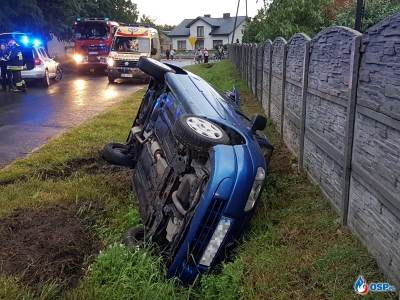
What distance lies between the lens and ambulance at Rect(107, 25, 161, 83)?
67.2 feet

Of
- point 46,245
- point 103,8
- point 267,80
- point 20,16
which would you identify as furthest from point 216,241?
point 103,8

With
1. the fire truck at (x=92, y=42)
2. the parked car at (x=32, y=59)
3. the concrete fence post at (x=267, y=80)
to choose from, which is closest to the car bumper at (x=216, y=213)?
the concrete fence post at (x=267, y=80)

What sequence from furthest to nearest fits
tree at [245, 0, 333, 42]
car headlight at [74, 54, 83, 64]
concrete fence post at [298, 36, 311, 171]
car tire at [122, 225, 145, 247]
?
car headlight at [74, 54, 83, 64], tree at [245, 0, 333, 42], concrete fence post at [298, 36, 311, 171], car tire at [122, 225, 145, 247]

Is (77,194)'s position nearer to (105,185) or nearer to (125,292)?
(105,185)

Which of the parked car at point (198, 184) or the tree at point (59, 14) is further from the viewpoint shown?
the tree at point (59, 14)

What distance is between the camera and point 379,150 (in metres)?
3.01

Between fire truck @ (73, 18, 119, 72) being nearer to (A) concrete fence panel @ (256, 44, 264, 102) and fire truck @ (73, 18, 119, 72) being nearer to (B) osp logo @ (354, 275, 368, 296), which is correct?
(A) concrete fence panel @ (256, 44, 264, 102)

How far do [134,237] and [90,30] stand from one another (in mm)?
24033

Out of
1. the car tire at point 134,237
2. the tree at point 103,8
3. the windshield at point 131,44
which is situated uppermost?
the tree at point 103,8

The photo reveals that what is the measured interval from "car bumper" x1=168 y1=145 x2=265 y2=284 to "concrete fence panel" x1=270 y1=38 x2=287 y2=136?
12.3 feet

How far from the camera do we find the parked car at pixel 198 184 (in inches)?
130

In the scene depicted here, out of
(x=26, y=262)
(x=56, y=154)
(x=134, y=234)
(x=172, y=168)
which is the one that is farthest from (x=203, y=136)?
(x=56, y=154)

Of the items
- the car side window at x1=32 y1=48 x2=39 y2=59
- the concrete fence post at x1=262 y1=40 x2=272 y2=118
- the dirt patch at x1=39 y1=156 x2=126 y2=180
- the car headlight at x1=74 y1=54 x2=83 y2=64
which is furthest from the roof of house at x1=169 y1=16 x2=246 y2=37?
the dirt patch at x1=39 y1=156 x2=126 y2=180

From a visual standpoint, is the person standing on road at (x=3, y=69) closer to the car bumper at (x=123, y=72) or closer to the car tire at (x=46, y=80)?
the car tire at (x=46, y=80)
